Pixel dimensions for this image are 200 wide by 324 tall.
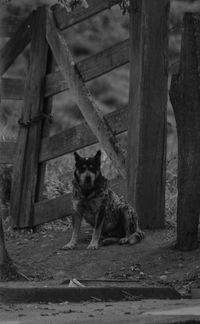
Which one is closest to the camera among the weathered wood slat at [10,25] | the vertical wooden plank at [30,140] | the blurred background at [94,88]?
the vertical wooden plank at [30,140]

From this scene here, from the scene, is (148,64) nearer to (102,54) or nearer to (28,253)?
(102,54)

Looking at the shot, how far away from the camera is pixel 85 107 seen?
10.7 metres

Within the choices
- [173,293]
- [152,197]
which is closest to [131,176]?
[152,197]

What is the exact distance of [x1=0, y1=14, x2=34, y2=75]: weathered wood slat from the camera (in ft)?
38.4

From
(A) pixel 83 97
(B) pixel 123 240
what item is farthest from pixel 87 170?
(B) pixel 123 240

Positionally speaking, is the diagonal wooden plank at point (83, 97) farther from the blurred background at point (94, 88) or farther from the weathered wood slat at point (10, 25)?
the blurred background at point (94, 88)

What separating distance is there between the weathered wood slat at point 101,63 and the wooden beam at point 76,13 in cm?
55

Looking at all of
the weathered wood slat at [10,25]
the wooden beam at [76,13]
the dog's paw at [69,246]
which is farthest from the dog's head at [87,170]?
the weathered wood slat at [10,25]

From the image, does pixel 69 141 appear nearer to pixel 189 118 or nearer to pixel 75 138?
pixel 75 138

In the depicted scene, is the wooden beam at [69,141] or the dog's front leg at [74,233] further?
the wooden beam at [69,141]

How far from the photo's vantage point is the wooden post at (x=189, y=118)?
28.5 feet

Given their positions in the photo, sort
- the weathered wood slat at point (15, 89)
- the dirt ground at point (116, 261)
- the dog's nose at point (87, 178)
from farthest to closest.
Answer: the weathered wood slat at point (15, 89) → the dog's nose at point (87, 178) → the dirt ground at point (116, 261)

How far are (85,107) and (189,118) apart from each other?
89.2 inches

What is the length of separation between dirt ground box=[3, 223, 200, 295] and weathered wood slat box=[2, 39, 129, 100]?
2.02 m
